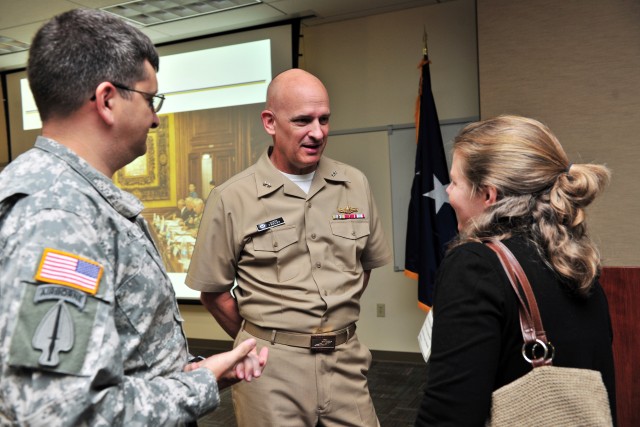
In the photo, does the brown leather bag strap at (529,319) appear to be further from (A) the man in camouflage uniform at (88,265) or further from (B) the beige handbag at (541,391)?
(A) the man in camouflage uniform at (88,265)

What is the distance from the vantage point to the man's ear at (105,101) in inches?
37.2

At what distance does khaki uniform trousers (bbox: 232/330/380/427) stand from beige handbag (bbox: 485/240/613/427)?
0.81 m

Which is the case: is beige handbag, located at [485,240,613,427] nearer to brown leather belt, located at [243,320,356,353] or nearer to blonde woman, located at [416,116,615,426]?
blonde woman, located at [416,116,615,426]

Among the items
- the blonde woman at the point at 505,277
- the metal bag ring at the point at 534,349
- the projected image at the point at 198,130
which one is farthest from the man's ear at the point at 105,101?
the projected image at the point at 198,130

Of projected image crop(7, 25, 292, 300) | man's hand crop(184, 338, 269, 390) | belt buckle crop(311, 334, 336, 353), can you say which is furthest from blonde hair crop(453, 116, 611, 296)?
projected image crop(7, 25, 292, 300)

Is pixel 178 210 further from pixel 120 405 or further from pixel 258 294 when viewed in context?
pixel 120 405

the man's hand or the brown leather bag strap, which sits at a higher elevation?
the brown leather bag strap

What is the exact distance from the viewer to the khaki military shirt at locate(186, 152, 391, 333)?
1785mm

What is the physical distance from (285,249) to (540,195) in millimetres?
920

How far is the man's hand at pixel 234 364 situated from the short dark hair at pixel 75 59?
1.73ft

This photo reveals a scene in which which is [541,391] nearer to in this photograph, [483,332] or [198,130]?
[483,332]

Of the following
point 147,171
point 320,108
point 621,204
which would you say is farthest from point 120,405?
point 147,171

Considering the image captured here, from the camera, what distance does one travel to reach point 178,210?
5.32 metres

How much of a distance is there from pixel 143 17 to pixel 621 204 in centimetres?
389
